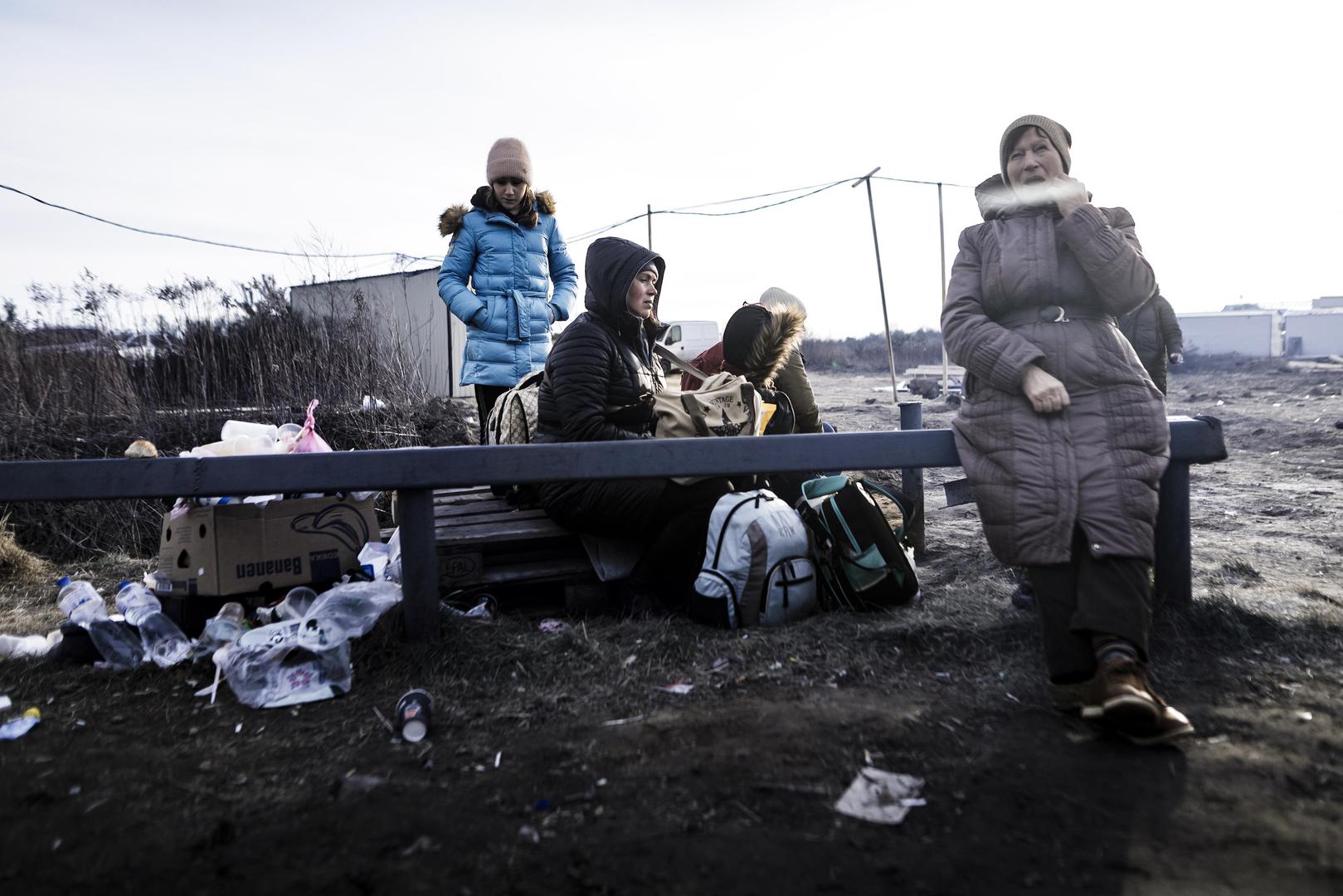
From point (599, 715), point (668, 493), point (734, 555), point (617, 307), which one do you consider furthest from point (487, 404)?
point (599, 715)

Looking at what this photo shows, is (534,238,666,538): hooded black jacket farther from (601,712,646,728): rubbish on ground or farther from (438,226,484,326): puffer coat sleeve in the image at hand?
(438,226,484,326): puffer coat sleeve

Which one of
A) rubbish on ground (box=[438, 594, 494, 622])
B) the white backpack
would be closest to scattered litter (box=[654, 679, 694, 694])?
the white backpack

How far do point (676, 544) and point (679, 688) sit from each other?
0.89 m

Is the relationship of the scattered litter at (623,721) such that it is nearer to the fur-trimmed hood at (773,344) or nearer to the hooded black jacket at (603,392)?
the hooded black jacket at (603,392)

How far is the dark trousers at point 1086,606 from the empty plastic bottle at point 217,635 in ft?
8.37

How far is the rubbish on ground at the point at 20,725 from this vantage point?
8.25ft

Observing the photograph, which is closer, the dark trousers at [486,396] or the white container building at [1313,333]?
the dark trousers at [486,396]

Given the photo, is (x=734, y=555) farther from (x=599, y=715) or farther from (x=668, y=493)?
(x=599, y=715)

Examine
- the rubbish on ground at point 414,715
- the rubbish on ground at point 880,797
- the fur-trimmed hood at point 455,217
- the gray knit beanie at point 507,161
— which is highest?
the gray knit beanie at point 507,161

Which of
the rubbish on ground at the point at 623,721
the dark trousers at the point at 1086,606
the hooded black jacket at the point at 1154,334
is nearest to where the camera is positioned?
the dark trousers at the point at 1086,606

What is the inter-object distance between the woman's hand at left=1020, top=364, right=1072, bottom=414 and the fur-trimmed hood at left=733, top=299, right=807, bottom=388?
6.27ft

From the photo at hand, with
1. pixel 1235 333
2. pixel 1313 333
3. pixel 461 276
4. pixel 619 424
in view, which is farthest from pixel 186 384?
pixel 1313 333

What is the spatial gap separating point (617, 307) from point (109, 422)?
16.4 ft

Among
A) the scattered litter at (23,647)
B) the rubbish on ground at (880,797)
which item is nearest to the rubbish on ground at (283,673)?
the scattered litter at (23,647)
